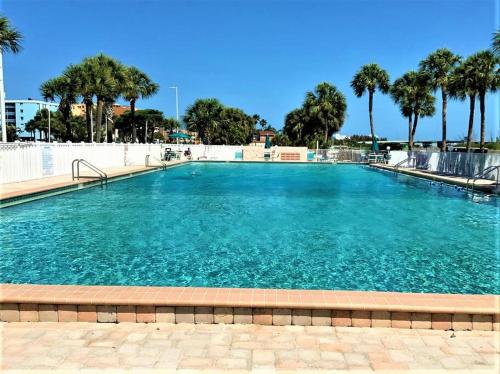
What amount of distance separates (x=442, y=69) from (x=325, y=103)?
16.7 m

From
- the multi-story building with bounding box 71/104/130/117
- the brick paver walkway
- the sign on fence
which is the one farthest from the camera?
the multi-story building with bounding box 71/104/130/117

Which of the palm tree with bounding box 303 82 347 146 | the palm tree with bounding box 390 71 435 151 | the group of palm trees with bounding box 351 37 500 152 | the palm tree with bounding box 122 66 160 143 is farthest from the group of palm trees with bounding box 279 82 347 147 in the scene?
the palm tree with bounding box 122 66 160 143

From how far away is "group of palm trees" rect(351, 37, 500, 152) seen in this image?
22.7m

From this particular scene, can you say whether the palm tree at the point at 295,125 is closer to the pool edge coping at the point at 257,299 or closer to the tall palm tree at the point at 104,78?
the tall palm tree at the point at 104,78

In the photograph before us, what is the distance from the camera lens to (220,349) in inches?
124

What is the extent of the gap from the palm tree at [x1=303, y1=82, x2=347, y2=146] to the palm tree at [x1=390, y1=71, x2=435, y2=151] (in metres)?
8.52

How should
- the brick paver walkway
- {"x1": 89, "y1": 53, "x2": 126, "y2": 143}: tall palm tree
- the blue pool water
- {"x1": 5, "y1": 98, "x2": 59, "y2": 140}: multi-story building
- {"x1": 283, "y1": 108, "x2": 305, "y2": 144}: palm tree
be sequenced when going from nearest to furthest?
the brick paver walkway → the blue pool water → {"x1": 89, "y1": 53, "x2": 126, "y2": 143}: tall palm tree → {"x1": 283, "y1": 108, "x2": 305, "y2": 144}: palm tree → {"x1": 5, "y1": 98, "x2": 59, "y2": 140}: multi-story building

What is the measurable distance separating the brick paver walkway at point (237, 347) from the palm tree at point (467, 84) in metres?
23.7

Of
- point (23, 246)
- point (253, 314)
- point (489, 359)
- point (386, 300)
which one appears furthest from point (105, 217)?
point (489, 359)

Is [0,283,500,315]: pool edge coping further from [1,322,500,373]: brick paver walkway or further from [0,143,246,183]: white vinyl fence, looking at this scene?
[0,143,246,183]: white vinyl fence

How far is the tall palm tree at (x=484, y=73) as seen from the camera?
22453 mm

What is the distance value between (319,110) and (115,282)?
41313 mm

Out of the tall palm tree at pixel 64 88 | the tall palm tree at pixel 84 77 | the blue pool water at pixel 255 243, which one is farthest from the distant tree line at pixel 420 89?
the tall palm tree at pixel 64 88

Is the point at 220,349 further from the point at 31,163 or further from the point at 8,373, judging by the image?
the point at 31,163
